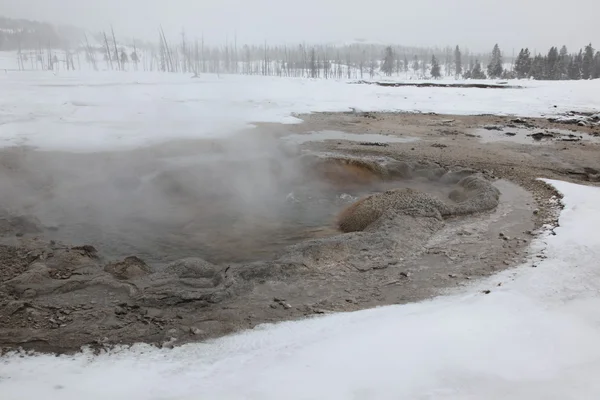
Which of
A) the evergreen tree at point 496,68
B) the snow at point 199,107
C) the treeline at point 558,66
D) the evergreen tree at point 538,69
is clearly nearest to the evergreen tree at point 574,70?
the treeline at point 558,66

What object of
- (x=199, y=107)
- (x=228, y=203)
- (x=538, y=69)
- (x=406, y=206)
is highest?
(x=538, y=69)

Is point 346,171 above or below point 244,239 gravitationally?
above

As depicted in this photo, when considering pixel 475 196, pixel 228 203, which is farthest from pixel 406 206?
pixel 228 203

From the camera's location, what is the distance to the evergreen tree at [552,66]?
49156mm

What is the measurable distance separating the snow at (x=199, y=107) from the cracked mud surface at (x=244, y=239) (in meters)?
1.73

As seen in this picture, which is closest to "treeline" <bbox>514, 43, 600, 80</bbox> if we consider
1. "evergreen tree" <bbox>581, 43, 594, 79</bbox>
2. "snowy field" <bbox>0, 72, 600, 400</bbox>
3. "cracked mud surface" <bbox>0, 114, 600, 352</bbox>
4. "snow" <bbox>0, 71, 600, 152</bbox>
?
"evergreen tree" <bbox>581, 43, 594, 79</bbox>

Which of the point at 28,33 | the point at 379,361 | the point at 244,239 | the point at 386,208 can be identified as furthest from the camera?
the point at 28,33

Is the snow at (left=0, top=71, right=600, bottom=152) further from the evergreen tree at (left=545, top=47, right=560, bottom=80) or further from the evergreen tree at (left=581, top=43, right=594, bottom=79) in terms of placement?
the evergreen tree at (left=581, top=43, right=594, bottom=79)

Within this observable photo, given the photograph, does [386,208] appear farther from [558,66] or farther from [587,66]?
[587,66]

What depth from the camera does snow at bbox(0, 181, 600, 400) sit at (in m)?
2.22

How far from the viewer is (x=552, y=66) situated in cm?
4997

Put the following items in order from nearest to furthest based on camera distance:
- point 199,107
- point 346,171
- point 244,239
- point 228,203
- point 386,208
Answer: point 244,239, point 386,208, point 228,203, point 346,171, point 199,107

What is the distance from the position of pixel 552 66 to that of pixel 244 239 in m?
56.6

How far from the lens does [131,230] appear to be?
4.93 meters
